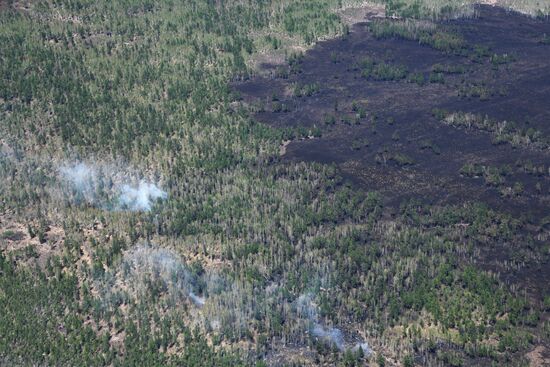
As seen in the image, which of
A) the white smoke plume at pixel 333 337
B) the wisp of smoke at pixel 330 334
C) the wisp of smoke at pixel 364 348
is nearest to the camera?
the wisp of smoke at pixel 364 348

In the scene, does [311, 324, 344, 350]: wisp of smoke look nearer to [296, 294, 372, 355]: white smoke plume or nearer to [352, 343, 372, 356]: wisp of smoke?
[296, 294, 372, 355]: white smoke plume

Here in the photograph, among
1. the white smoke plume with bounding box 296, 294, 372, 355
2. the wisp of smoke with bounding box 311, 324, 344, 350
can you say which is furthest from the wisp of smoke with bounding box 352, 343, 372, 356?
the wisp of smoke with bounding box 311, 324, 344, 350

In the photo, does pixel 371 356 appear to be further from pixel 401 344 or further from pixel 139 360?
pixel 139 360

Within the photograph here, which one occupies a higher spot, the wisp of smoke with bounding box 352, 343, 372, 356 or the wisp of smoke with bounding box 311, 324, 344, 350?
the wisp of smoke with bounding box 311, 324, 344, 350

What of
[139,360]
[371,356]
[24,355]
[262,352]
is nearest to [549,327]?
[371,356]

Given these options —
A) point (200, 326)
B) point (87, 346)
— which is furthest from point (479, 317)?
point (87, 346)

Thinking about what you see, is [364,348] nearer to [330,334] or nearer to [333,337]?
[333,337]

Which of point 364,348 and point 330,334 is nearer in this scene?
point 364,348

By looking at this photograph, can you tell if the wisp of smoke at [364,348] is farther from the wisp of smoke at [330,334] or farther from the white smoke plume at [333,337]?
the wisp of smoke at [330,334]

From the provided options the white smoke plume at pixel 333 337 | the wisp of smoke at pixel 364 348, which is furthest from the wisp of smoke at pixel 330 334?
the wisp of smoke at pixel 364 348

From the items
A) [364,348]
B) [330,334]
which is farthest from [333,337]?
[364,348]

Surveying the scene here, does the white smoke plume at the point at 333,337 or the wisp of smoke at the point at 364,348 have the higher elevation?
the white smoke plume at the point at 333,337
